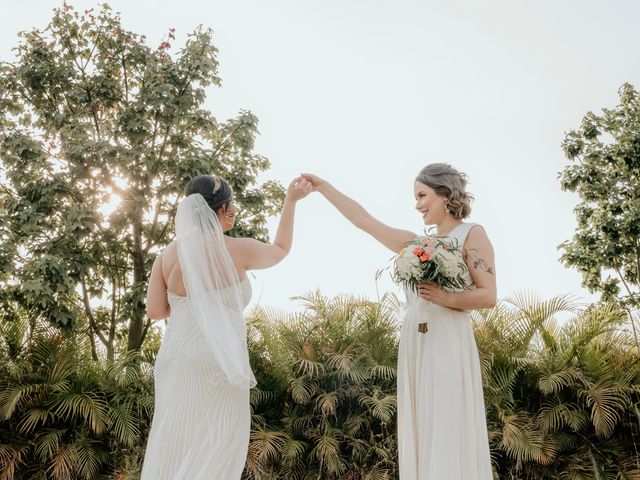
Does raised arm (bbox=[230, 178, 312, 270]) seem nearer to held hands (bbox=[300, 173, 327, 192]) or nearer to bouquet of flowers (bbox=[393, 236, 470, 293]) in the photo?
held hands (bbox=[300, 173, 327, 192])

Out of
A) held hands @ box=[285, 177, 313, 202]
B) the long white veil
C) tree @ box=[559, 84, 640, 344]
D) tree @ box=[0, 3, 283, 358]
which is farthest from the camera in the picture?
tree @ box=[559, 84, 640, 344]

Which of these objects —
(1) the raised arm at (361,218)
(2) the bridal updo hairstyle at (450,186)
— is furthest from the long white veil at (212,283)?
(2) the bridal updo hairstyle at (450,186)

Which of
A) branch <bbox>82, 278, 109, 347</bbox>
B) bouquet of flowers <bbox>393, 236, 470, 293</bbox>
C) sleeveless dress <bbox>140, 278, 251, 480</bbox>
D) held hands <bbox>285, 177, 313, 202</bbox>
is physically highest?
branch <bbox>82, 278, 109, 347</bbox>

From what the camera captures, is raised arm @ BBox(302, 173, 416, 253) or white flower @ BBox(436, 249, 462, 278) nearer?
white flower @ BBox(436, 249, 462, 278)

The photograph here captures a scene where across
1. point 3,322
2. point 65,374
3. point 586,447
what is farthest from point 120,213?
point 586,447

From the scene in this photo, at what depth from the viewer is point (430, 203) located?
3.79 metres

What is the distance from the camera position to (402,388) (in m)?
3.68

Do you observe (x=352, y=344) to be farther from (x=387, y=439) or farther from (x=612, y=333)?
(x=612, y=333)

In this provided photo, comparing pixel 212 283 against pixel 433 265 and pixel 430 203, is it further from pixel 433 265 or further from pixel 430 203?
pixel 430 203

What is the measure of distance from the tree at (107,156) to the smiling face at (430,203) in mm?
6571

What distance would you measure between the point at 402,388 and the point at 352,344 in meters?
4.30

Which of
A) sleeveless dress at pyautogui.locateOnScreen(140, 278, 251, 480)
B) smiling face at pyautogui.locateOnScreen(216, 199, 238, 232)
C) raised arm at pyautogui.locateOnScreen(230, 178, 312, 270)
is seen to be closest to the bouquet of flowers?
raised arm at pyautogui.locateOnScreen(230, 178, 312, 270)

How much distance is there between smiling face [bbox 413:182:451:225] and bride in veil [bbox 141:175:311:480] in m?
0.94

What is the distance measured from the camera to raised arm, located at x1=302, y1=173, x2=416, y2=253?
392 centimetres
